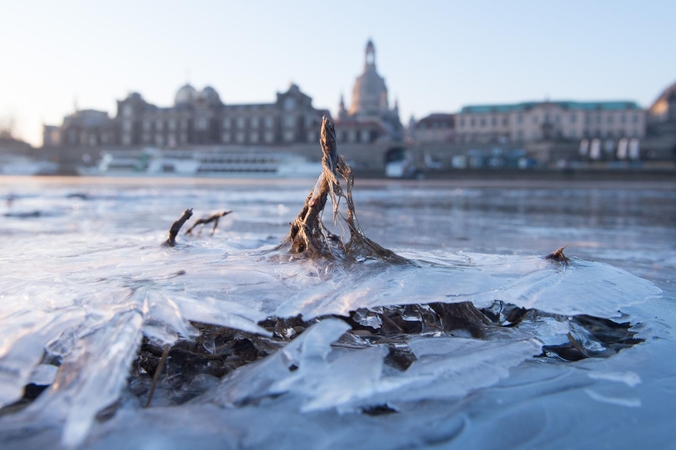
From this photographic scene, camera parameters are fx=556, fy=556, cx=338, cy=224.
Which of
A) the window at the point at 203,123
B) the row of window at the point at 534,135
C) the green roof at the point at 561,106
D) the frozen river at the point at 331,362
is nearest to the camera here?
the frozen river at the point at 331,362

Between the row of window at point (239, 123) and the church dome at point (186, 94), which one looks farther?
the church dome at point (186, 94)

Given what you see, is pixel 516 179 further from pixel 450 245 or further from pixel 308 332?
pixel 308 332

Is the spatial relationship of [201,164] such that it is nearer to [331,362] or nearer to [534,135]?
[534,135]

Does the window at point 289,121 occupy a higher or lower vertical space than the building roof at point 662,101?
lower

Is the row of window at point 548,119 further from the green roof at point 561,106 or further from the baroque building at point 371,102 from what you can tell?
the baroque building at point 371,102

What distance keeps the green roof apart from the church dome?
28420 mm

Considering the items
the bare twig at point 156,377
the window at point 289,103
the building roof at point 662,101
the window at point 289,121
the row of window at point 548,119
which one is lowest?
the bare twig at point 156,377

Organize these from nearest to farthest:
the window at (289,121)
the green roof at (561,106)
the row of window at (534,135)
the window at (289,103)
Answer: the row of window at (534,135), the green roof at (561,106), the window at (289,103), the window at (289,121)

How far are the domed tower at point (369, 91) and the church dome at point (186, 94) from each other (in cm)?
1874

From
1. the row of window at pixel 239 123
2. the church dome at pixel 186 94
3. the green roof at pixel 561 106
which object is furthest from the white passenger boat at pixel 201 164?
the green roof at pixel 561 106

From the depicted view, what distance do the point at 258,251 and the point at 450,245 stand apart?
2197 mm

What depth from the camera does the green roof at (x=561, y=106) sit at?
5228 centimetres

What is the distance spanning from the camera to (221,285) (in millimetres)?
1837

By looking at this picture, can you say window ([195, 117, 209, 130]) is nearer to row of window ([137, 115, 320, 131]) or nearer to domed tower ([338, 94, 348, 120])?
row of window ([137, 115, 320, 131])
